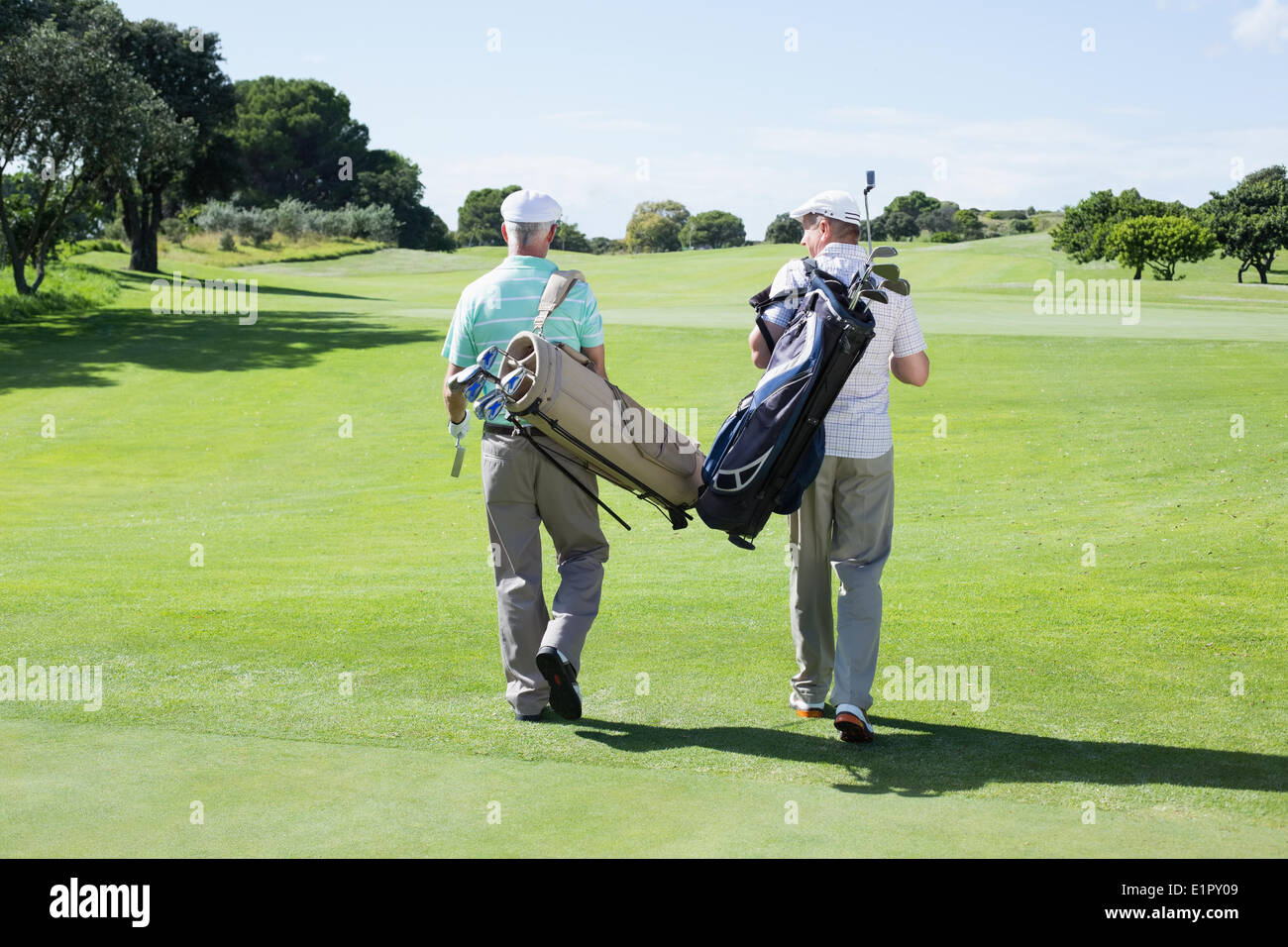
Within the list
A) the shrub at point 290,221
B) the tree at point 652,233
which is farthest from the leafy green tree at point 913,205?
the shrub at point 290,221

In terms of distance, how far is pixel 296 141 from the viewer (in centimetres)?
10206

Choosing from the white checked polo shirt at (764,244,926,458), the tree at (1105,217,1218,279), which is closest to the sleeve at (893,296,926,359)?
the white checked polo shirt at (764,244,926,458)

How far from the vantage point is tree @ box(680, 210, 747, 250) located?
343 ft

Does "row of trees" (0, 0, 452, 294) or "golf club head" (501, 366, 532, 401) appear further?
"row of trees" (0, 0, 452, 294)

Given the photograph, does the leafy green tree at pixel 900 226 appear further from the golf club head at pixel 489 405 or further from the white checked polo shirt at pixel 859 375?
the golf club head at pixel 489 405

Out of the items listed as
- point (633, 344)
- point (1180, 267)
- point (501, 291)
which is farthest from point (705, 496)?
point (1180, 267)

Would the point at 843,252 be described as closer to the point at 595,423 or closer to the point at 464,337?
the point at 595,423

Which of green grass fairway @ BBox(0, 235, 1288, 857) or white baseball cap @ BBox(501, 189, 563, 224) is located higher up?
white baseball cap @ BBox(501, 189, 563, 224)

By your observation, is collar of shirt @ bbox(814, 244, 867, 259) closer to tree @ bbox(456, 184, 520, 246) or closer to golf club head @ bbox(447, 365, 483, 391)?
golf club head @ bbox(447, 365, 483, 391)

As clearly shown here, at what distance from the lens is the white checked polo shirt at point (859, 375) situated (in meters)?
5.51

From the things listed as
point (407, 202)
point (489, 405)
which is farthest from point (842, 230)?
point (407, 202)

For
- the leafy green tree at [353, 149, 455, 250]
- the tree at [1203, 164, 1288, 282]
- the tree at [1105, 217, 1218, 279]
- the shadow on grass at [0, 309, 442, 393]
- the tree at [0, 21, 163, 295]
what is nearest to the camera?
the shadow on grass at [0, 309, 442, 393]

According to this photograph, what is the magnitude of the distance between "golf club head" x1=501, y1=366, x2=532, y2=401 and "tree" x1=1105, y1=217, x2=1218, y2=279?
67.5 meters

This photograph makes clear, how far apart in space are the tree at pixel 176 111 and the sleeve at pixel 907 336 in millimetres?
45168
